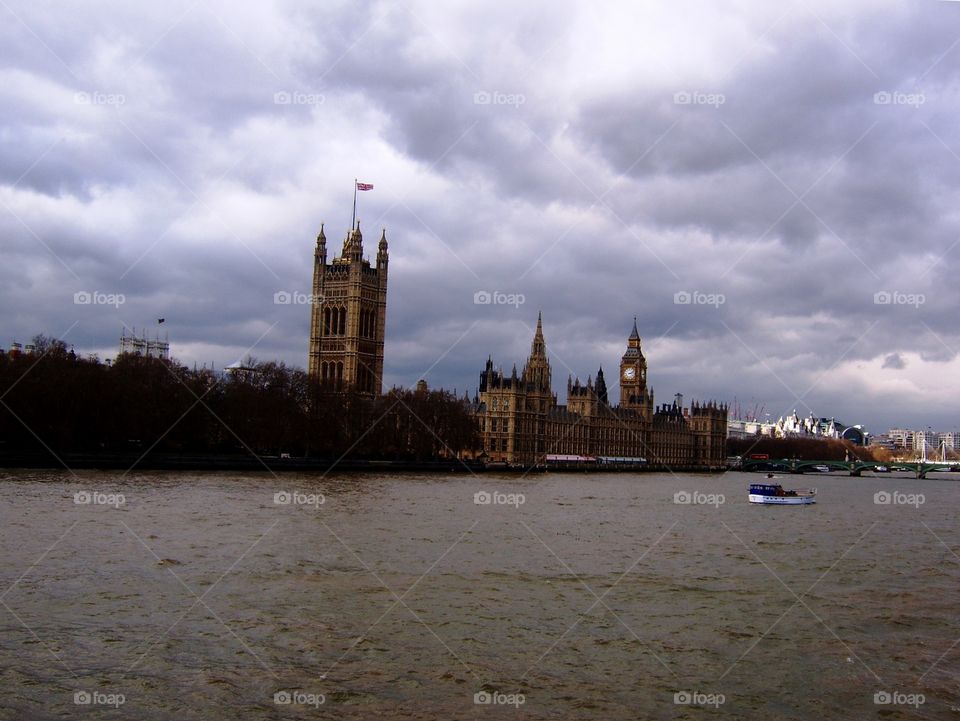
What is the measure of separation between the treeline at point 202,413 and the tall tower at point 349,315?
2425 centimetres

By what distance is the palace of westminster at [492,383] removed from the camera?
425 feet

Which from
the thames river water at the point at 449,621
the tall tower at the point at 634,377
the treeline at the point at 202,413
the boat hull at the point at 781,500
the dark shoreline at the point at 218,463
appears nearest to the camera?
the thames river water at the point at 449,621

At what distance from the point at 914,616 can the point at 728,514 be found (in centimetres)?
2866

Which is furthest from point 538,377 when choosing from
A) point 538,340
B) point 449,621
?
point 449,621

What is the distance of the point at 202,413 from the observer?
242 ft

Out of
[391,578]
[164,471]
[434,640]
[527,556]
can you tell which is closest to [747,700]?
[434,640]

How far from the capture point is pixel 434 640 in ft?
53.3

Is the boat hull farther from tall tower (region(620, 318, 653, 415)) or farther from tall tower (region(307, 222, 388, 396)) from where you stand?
tall tower (region(620, 318, 653, 415))

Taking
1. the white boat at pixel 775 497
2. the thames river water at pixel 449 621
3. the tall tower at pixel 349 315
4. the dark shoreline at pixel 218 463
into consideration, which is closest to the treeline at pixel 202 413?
the dark shoreline at pixel 218 463

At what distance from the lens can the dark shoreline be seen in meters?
56.0

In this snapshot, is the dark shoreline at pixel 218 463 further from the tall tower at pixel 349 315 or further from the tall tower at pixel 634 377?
the tall tower at pixel 634 377

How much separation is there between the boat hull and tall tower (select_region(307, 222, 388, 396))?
253ft

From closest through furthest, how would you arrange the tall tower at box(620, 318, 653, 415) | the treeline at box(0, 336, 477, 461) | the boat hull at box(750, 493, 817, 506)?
the treeline at box(0, 336, 477, 461)
the boat hull at box(750, 493, 817, 506)
the tall tower at box(620, 318, 653, 415)

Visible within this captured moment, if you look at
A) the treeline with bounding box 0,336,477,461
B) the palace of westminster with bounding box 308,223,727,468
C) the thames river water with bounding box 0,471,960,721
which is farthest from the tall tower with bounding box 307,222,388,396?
the thames river water with bounding box 0,471,960,721
